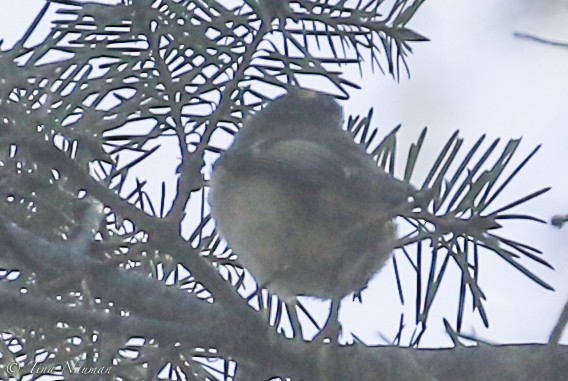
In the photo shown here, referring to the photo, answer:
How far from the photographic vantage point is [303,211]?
107 cm

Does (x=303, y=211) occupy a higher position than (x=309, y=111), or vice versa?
(x=309, y=111)

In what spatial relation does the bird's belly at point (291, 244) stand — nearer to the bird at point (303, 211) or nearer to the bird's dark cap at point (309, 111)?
the bird at point (303, 211)

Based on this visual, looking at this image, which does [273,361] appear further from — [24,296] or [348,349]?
[24,296]

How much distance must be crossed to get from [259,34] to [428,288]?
0.26 m

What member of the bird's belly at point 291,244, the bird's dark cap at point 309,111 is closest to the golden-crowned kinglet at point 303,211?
the bird's belly at point 291,244

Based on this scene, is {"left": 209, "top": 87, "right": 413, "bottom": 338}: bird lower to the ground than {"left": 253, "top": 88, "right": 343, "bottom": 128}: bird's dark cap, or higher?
lower

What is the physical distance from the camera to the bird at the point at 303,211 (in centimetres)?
100

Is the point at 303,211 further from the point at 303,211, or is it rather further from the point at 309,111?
the point at 309,111

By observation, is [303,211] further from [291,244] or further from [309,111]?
[309,111]

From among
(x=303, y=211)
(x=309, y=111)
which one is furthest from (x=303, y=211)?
(x=309, y=111)

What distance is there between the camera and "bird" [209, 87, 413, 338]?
3.28 feet

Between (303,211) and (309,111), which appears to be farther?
(309,111)

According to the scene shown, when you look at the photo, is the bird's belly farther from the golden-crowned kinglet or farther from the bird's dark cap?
the bird's dark cap

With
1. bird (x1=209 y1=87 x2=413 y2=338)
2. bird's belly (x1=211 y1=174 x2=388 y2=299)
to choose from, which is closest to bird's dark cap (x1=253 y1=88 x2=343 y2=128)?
bird (x1=209 y1=87 x2=413 y2=338)
